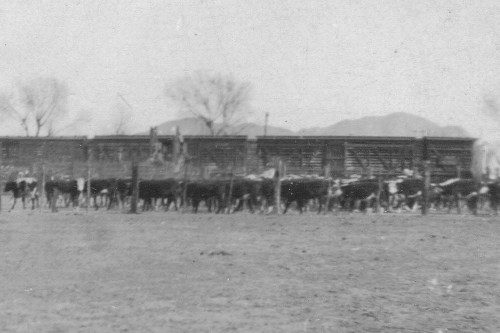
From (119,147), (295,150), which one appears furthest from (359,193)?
(119,147)

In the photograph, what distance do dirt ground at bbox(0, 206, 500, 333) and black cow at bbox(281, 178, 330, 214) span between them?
8.64 meters

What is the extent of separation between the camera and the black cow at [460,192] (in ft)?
87.6

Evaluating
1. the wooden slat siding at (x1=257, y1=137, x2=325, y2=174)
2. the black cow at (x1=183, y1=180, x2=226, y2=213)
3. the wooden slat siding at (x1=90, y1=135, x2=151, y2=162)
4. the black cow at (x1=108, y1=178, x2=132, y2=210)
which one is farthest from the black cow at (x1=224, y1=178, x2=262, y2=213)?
the wooden slat siding at (x1=90, y1=135, x2=151, y2=162)

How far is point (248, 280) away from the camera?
9.47 metres

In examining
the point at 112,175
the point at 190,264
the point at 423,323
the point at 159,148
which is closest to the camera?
the point at 423,323

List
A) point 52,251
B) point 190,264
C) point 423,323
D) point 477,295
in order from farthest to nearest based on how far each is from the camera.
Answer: point 52,251 < point 190,264 < point 477,295 < point 423,323

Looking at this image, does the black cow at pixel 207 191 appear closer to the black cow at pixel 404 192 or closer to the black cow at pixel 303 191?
the black cow at pixel 303 191

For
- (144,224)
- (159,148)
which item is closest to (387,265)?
(144,224)

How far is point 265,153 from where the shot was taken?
157 ft

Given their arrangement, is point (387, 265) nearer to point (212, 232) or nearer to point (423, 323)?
point (423, 323)

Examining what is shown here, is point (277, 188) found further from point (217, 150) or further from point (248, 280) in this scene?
point (217, 150)

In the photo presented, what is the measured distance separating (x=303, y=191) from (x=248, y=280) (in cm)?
1671

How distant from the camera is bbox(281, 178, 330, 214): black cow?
2602 centimetres

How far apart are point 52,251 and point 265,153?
117 feet
